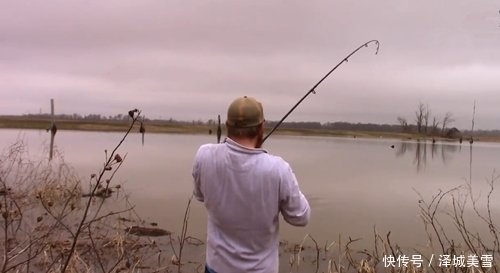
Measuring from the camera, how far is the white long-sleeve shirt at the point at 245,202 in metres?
1.85

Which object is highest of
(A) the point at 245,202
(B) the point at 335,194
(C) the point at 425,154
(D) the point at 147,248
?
(A) the point at 245,202

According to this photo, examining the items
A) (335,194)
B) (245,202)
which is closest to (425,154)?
(335,194)

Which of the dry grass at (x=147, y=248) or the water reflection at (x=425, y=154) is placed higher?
the dry grass at (x=147, y=248)

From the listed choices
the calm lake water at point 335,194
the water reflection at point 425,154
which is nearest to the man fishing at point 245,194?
the calm lake water at point 335,194

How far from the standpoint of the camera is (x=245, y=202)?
73.9 inches

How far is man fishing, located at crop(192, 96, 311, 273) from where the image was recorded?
1851 millimetres

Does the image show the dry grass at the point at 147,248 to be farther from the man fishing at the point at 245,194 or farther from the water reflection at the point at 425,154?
the water reflection at the point at 425,154

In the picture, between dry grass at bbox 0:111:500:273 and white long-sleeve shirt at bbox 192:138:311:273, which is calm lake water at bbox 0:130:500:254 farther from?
white long-sleeve shirt at bbox 192:138:311:273

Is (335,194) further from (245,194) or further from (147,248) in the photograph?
(245,194)

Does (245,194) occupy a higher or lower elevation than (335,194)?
higher

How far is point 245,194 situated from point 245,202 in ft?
0.12

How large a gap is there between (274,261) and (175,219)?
6124 millimetres

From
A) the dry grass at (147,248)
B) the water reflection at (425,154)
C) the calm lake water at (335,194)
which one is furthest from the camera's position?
the water reflection at (425,154)

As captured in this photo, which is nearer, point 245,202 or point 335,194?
point 245,202
